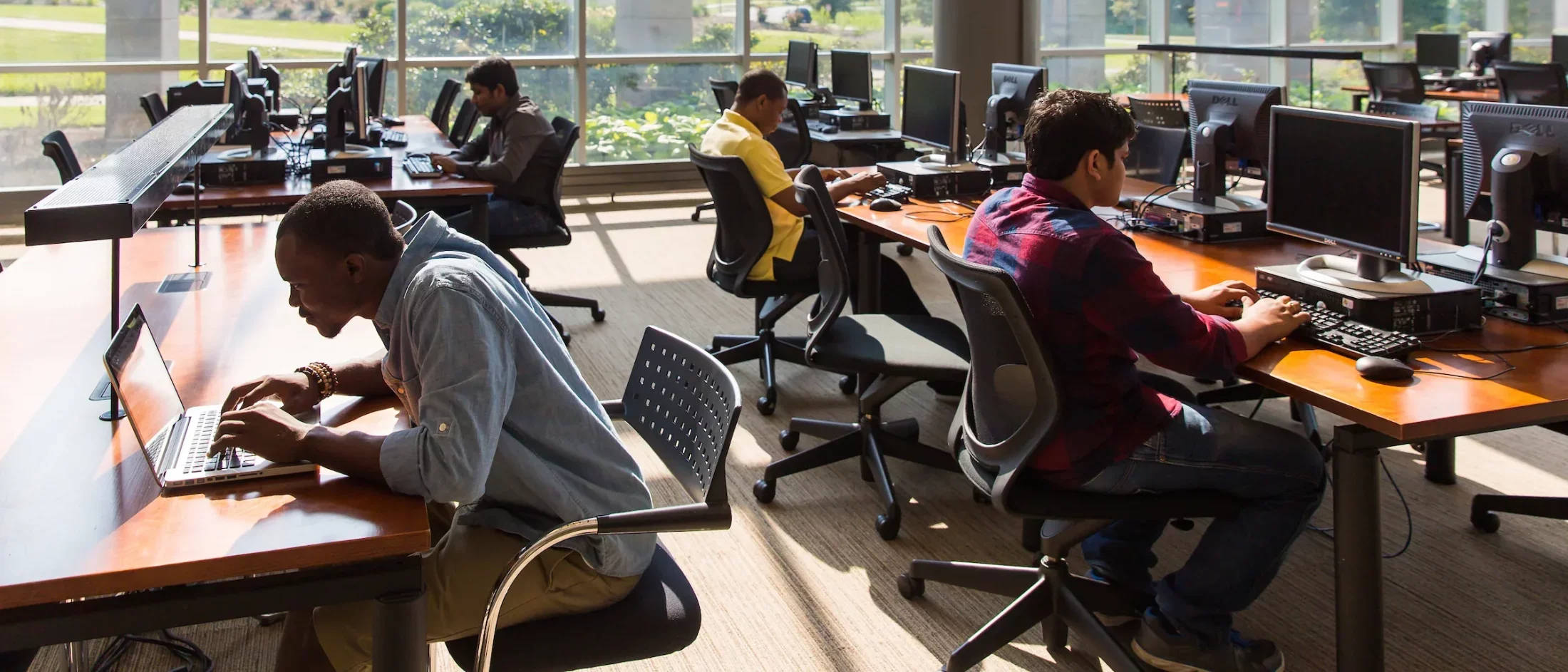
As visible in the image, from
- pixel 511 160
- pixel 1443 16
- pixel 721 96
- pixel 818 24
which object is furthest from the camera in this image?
pixel 1443 16

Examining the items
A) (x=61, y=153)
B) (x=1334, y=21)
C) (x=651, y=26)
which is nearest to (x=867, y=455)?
(x=61, y=153)

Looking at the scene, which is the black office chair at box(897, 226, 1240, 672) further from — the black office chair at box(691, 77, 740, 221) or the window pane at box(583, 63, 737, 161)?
the window pane at box(583, 63, 737, 161)

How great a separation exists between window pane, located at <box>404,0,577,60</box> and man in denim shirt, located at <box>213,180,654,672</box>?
22.0ft

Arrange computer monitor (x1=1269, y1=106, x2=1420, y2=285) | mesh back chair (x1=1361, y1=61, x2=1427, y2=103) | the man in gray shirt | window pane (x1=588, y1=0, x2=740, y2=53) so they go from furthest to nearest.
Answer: window pane (x1=588, y1=0, x2=740, y2=53)
mesh back chair (x1=1361, y1=61, x2=1427, y2=103)
the man in gray shirt
computer monitor (x1=1269, y1=106, x2=1420, y2=285)

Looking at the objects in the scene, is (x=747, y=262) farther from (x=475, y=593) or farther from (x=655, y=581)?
(x=475, y=593)

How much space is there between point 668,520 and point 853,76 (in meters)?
6.03

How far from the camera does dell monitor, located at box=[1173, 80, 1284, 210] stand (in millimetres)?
3379

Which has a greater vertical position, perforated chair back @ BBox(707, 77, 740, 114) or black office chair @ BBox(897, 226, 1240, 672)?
perforated chair back @ BBox(707, 77, 740, 114)

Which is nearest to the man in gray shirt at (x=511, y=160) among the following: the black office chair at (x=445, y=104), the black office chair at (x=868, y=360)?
the black office chair at (x=868, y=360)

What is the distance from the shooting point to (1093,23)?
31.9ft

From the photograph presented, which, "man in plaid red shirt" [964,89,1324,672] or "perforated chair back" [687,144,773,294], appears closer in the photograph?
"man in plaid red shirt" [964,89,1324,672]

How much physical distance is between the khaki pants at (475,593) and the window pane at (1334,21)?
9.83m

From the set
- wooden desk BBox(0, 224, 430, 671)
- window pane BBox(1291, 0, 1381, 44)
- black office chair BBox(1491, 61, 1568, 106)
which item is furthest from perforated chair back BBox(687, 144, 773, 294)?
window pane BBox(1291, 0, 1381, 44)

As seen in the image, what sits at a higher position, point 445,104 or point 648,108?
point 648,108
